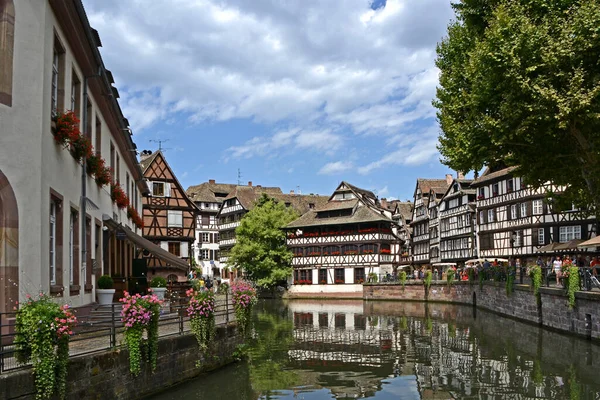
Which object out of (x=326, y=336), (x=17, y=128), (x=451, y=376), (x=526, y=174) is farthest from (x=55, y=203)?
(x=526, y=174)

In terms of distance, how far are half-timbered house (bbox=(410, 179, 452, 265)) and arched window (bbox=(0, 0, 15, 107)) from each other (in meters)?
60.9

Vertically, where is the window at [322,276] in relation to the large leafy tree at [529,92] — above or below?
below

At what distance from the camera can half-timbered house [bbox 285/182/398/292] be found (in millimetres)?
64438

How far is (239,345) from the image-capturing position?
1806 centimetres

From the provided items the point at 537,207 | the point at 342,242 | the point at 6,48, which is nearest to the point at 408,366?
the point at 6,48

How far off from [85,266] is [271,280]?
50.2 metres

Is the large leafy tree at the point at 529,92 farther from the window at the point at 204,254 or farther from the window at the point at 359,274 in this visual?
the window at the point at 204,254

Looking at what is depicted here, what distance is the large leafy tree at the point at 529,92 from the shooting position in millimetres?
21359

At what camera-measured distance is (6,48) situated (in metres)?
11.0

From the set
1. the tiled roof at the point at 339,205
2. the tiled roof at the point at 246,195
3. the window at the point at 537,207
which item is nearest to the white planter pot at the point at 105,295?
the window at the point at 537,207

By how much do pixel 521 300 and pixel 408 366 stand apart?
643 inches

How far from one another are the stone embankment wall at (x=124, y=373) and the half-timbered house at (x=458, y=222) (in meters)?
46.8

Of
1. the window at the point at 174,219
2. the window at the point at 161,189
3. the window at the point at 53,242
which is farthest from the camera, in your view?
the window at the point at 174,219

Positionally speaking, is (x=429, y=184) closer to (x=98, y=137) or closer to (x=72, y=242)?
(x=98, y=137)
